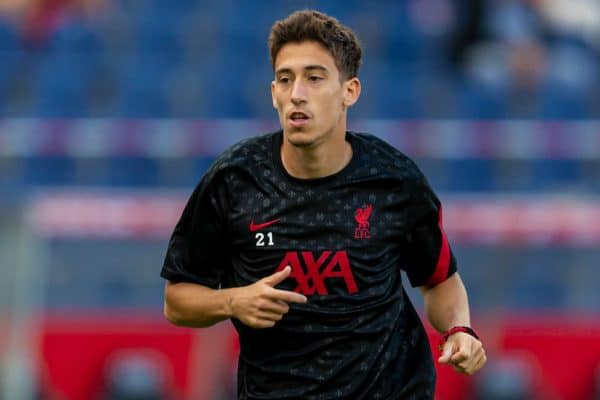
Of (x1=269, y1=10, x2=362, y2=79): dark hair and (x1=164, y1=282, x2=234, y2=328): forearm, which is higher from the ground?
(x1=269, y1=10, x2=362, y2=79): dark hair

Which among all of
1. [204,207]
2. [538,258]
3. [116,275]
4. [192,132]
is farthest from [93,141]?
[204,207]

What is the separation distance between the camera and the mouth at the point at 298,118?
4.63 metres

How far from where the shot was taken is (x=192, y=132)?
37.1ft

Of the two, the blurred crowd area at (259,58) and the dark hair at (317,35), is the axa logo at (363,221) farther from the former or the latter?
the blurred crowd area at (259,58)

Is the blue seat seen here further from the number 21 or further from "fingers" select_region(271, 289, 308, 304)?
"fingers" select_region(271, 289, 308, 304)

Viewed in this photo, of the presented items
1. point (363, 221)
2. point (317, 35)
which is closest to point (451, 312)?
point (363, 221)

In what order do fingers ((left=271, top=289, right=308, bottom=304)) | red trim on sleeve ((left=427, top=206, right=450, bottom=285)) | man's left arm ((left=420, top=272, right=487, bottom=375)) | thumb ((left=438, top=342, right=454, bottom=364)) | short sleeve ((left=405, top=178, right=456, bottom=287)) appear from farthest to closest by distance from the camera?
red trim on sleeve ((left=427, top=206, right=450, bottom=285)) < short sleeve ((left=405, top=178, right=456, bottom=287)) < man's left arm ((left=420, top=272, right=487, bottom=375)) < thumb ((left=438, top=342, right=454, bottom=364)) < fingers ((left=271, top=289, right=308, bottom=304))

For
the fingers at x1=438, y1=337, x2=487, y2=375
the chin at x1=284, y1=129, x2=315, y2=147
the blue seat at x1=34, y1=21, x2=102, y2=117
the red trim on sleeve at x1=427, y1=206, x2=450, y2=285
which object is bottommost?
the fingers at x1=438, y1=337, x2=487, y2=375

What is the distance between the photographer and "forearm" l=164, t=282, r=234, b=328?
4684 mm

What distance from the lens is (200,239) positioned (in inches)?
189

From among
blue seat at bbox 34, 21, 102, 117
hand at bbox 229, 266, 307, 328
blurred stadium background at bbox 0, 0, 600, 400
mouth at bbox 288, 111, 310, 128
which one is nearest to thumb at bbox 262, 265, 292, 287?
hand at bbox 229, 266, 307, 328

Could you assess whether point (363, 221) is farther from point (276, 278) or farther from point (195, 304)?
point (195, 304)

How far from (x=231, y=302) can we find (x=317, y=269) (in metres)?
0.28

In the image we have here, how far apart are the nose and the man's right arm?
1.62 feet
